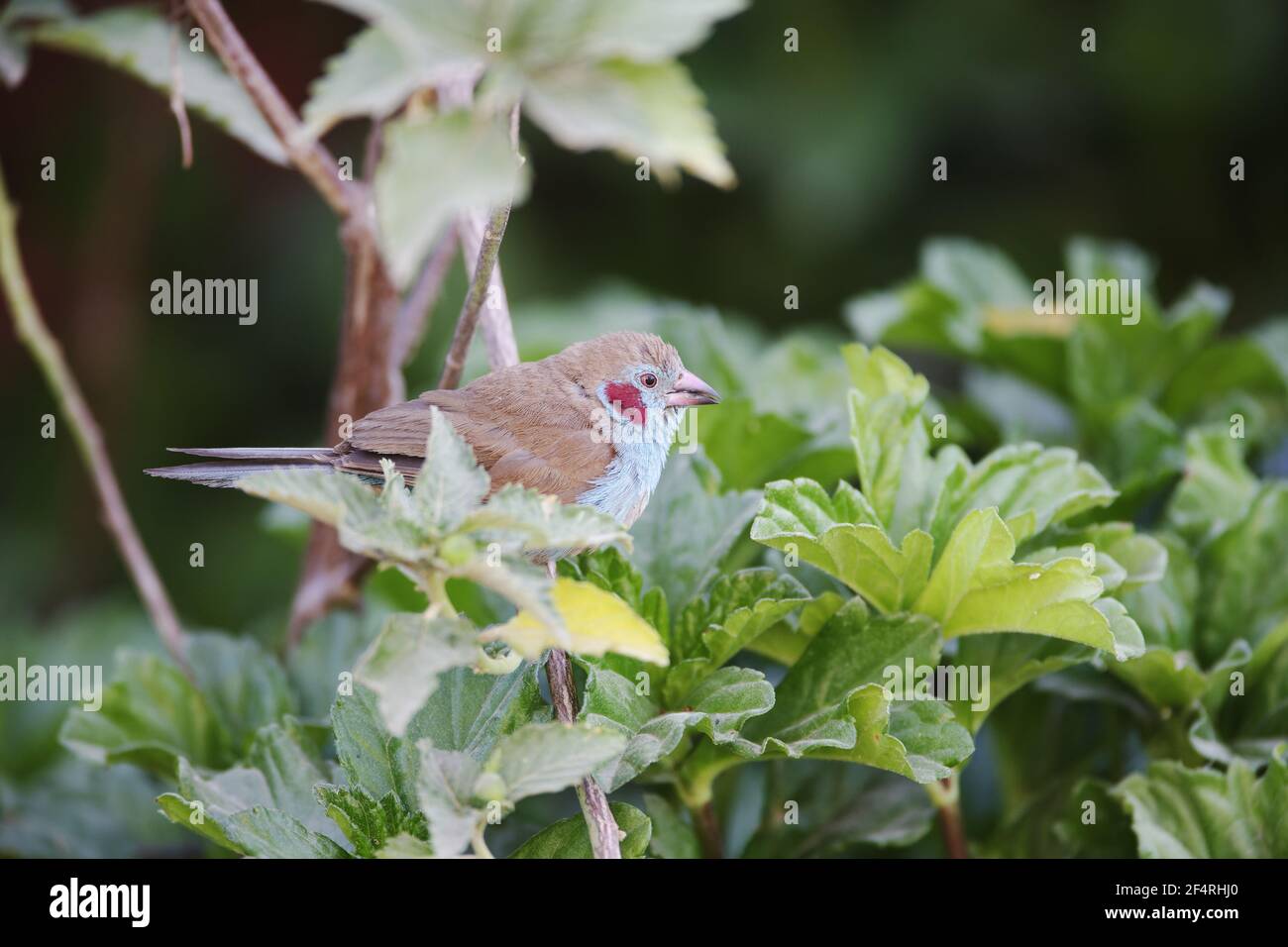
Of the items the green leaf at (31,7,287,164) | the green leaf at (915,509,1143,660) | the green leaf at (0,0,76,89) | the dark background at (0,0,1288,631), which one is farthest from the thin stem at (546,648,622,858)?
the dark background at (0,0,1288,631)

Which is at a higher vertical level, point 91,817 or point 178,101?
point 178,101

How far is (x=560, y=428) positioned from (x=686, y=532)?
182mm

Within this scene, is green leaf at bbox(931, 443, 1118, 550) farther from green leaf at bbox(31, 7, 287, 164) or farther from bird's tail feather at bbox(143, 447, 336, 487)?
green leaf at bbox(31, 7, 287, 164)

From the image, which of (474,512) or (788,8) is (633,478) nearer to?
(474,512)

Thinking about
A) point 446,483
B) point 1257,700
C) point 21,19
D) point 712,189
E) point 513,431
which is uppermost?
point 712,189

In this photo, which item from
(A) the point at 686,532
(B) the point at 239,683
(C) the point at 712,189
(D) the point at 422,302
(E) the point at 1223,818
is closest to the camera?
(E) the point at 1223,818

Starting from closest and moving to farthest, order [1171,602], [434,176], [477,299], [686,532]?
[434,176]
[477,299]
[686,532]
[1171,602]

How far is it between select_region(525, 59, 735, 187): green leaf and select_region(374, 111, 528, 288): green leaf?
41mm

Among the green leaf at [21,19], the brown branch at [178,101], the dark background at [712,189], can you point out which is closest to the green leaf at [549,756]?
the brown branch at [178,101]

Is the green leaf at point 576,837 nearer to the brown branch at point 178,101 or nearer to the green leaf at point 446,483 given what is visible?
the green leaf at point 446,483

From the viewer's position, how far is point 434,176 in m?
0.85

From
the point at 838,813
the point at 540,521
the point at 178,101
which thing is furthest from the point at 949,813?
the point at 178,101

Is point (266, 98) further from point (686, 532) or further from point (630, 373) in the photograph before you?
point (686, 532)

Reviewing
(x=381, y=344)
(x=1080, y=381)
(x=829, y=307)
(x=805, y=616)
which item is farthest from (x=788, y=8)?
(x=805, y=616)
